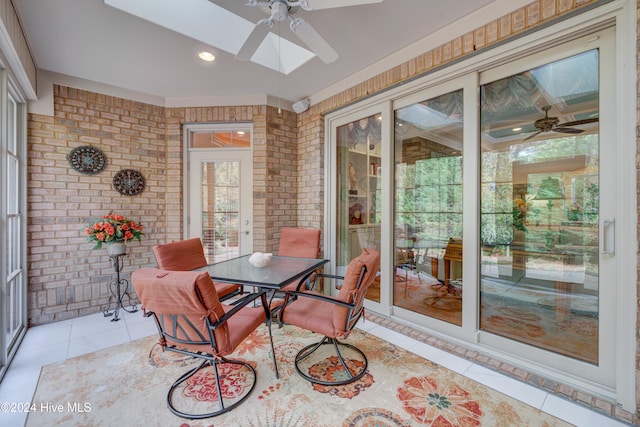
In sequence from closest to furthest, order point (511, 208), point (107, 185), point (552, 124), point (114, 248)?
1. point (552, 124)
2. point (511, 208)
3. point (114, 248)
4. point (107, 185)

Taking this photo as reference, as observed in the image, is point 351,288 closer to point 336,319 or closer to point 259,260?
point 336,319

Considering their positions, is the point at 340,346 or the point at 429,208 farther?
the point at 429,208

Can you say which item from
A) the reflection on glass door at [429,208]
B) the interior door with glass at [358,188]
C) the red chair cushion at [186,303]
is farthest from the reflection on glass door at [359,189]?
the red chair cushion at [186,303]

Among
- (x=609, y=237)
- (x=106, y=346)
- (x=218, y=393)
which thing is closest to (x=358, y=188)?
(x=609, y=237)

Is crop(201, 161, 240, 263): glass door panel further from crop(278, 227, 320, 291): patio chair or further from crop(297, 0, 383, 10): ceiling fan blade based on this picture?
crop(297, 0, 383, 10): ceiling fan blade

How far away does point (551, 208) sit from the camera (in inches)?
80.4

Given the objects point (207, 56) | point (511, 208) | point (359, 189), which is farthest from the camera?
point (359, 189)

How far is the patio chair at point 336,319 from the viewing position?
1.85m

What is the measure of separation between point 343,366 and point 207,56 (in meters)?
3.20

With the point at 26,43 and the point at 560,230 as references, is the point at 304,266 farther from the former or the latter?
the point at 26,43

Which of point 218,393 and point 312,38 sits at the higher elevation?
point 312,38

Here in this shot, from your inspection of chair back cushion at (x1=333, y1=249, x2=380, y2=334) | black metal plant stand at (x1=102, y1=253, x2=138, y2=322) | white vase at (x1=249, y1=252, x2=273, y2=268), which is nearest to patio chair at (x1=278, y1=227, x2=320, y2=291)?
white vase at (x1=249, y1=252, x2=273, y2=268)

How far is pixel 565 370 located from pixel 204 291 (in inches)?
102

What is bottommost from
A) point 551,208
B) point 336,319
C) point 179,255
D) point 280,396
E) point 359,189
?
point 280,396
